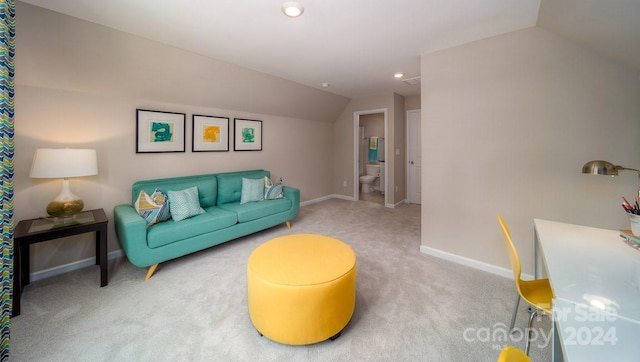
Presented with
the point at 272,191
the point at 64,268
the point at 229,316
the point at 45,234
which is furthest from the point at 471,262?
the point at 64,268

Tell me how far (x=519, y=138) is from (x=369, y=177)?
4509 mm

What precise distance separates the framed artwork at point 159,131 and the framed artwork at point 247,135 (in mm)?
866

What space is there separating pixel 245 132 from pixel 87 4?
7.96 ft

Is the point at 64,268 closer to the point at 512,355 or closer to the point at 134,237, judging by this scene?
the point at 134,237

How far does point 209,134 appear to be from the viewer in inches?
146

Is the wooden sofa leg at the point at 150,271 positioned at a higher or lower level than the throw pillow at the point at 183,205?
lower

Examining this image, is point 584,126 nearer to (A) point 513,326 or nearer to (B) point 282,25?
(A) point 513,326

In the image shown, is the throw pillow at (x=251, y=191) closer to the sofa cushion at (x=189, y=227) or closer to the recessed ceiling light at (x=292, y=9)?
the sofa cushion at (x=189, y=227)

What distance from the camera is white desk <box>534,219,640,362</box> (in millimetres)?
721

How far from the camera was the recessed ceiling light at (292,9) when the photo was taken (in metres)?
1.85

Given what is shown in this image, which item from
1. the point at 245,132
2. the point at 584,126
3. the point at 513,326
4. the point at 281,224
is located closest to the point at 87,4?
the point at 245,132

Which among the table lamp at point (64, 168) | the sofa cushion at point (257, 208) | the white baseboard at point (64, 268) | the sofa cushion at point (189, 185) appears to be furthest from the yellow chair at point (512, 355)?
the white baseboard at point (64, 268)

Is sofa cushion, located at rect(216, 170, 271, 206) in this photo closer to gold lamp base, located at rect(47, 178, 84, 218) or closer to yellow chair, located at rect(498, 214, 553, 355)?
gold lamp base, located at rect(47, 178, 84, 218)

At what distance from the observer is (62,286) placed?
2221mm
